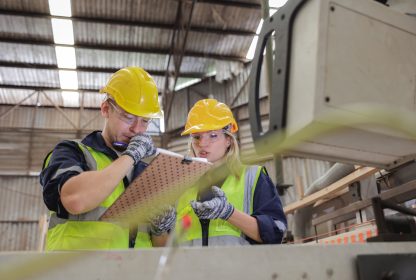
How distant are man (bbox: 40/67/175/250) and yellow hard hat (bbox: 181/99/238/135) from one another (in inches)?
16.1

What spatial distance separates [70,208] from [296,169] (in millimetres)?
9130

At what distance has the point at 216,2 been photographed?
27.7 feet

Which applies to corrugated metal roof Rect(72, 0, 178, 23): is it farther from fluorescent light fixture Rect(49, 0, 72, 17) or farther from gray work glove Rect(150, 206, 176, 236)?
gray work glove Rect(150, 206, 176, 236)

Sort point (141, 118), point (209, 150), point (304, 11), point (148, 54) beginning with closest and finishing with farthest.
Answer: point (304, 11), point (141, 118), point (209, 150), point (148, 54)

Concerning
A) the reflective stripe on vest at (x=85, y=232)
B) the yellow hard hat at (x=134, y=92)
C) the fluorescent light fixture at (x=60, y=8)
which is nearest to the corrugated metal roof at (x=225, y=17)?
the fluorescent light fixture at (x=60, y=8)

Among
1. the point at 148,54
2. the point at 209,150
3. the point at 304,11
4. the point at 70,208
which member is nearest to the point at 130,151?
the point at 70,208

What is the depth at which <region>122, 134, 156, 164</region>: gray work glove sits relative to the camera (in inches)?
61.3

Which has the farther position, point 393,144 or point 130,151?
point 130,151

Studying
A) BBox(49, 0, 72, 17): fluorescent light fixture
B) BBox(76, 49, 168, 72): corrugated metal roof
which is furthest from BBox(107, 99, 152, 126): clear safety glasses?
BBox(76, 49, 168, 72): corrugated metal roof

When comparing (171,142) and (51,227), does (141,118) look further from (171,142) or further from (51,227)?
(171,142)

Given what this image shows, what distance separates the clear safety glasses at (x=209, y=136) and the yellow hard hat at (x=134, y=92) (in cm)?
41

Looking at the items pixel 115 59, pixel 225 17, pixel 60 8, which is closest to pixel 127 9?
pixel 60 8

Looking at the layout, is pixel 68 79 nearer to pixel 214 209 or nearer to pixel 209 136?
pixel 209 136

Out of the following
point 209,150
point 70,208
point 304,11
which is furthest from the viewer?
point 209,150
